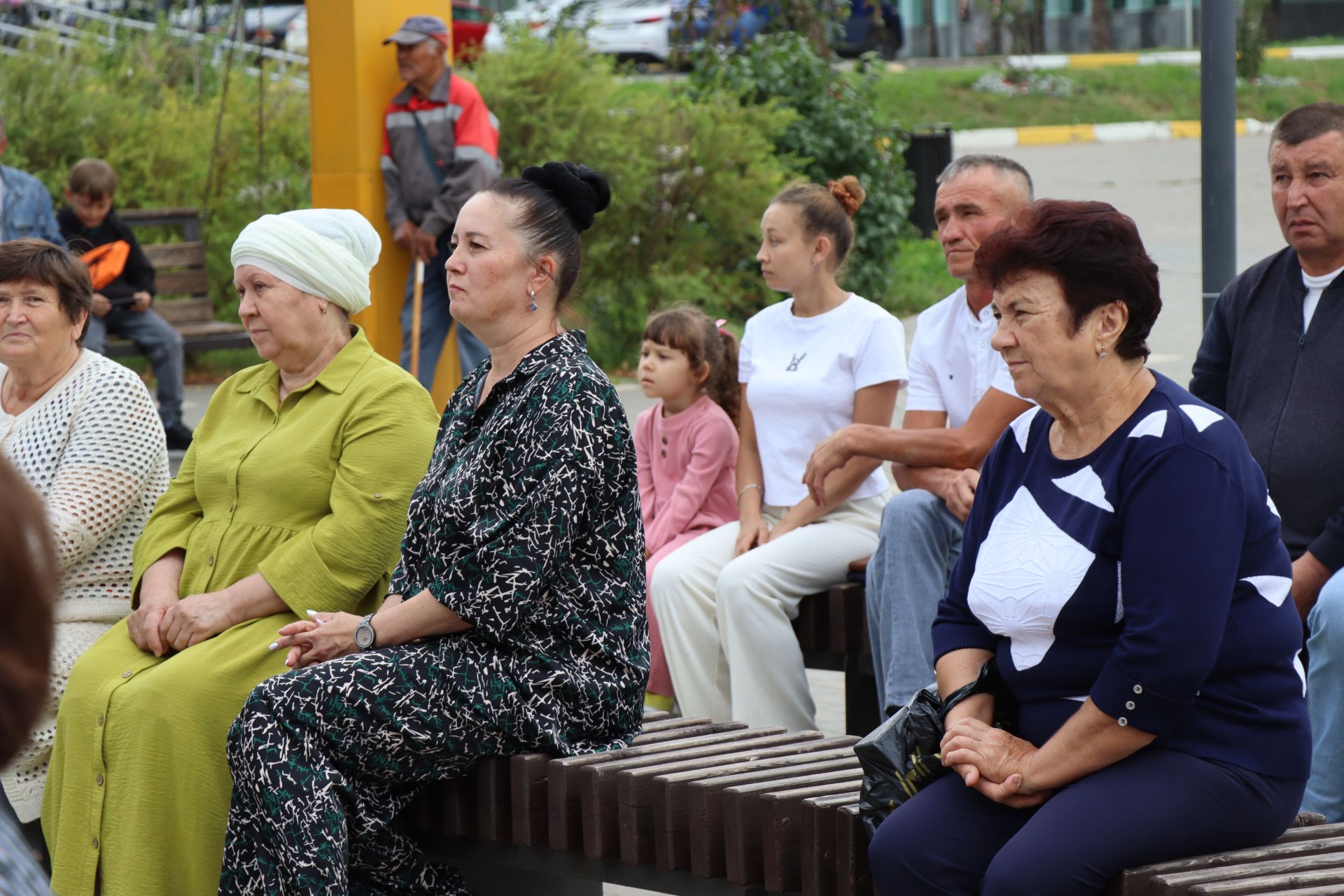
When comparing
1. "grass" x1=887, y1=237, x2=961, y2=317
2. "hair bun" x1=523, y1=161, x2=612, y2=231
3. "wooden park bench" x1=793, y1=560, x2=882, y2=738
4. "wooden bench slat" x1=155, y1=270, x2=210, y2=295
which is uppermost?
"hair bun" x1=523, y1=161, x2=612, y2=231

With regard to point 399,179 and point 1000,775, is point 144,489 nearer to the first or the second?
point 1000,775

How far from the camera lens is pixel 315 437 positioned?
4.20 meters

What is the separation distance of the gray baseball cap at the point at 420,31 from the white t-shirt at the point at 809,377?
375 centimetres

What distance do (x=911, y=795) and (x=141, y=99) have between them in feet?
38.9

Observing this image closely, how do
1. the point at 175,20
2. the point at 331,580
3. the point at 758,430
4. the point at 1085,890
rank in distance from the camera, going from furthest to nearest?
the point at 175,20
the point at 758,430
the point at 331,580
the point at 1085,890

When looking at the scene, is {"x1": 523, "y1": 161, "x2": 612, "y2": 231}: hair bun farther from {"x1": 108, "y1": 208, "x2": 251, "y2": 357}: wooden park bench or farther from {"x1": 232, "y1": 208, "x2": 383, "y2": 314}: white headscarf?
{"x1": 108, "y1": 208, "x2": 251, "y2": 357}: wooden park bench

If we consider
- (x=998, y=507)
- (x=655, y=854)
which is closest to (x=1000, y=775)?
(x=998, y=507)

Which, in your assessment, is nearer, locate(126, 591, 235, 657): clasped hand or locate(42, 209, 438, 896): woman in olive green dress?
locate(42, 209, 438, 896): woman in olive green dress

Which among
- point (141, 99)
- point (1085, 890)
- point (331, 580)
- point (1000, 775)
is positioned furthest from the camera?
point (141, 99)

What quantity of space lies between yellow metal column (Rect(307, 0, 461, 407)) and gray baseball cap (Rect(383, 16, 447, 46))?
0.21 m

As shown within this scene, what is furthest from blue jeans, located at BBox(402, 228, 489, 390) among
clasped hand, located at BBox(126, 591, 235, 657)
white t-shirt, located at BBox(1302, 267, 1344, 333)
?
white t-shirt, located at BBox(1302, 267, 1344, 333)

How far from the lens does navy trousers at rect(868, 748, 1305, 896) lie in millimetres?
2857

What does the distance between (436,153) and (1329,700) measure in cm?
594

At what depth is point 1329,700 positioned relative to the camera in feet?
12.5
